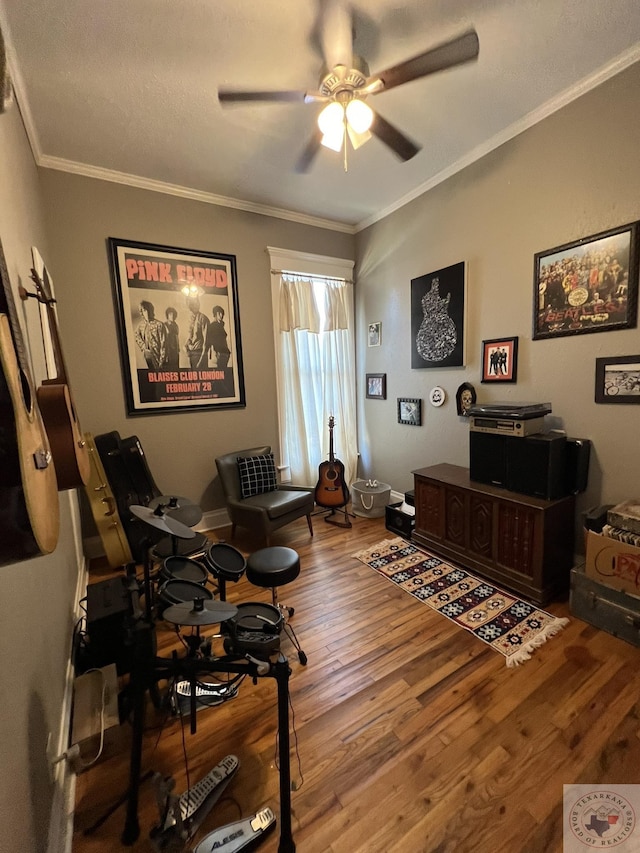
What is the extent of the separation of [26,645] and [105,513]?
165cm

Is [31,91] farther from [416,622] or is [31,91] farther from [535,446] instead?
[416,622]

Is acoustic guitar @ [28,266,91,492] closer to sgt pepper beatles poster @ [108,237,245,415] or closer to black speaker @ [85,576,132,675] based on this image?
black speaker @ [85,576,132,675]

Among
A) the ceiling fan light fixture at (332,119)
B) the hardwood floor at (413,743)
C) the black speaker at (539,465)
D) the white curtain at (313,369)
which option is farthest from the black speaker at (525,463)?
the ceiling fan light fixture at (332,119)

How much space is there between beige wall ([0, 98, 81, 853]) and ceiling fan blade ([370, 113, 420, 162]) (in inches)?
64.6

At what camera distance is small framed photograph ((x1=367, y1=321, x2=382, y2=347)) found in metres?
3.68

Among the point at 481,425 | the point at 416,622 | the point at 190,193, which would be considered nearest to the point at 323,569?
the point at 416,622

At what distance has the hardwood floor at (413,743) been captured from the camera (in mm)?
1120

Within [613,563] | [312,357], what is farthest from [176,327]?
[613,563]

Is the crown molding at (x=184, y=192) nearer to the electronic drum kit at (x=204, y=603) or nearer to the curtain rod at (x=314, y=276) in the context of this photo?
the curtain rod at (x=314, y=276)

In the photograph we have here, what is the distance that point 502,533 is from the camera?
2268 millimetres

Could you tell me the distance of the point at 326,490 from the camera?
11.6 feet

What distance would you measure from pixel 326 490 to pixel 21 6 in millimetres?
3417

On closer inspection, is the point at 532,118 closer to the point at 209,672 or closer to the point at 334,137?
the point at 334,137

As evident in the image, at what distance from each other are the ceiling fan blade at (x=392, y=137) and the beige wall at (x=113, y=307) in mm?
1759
